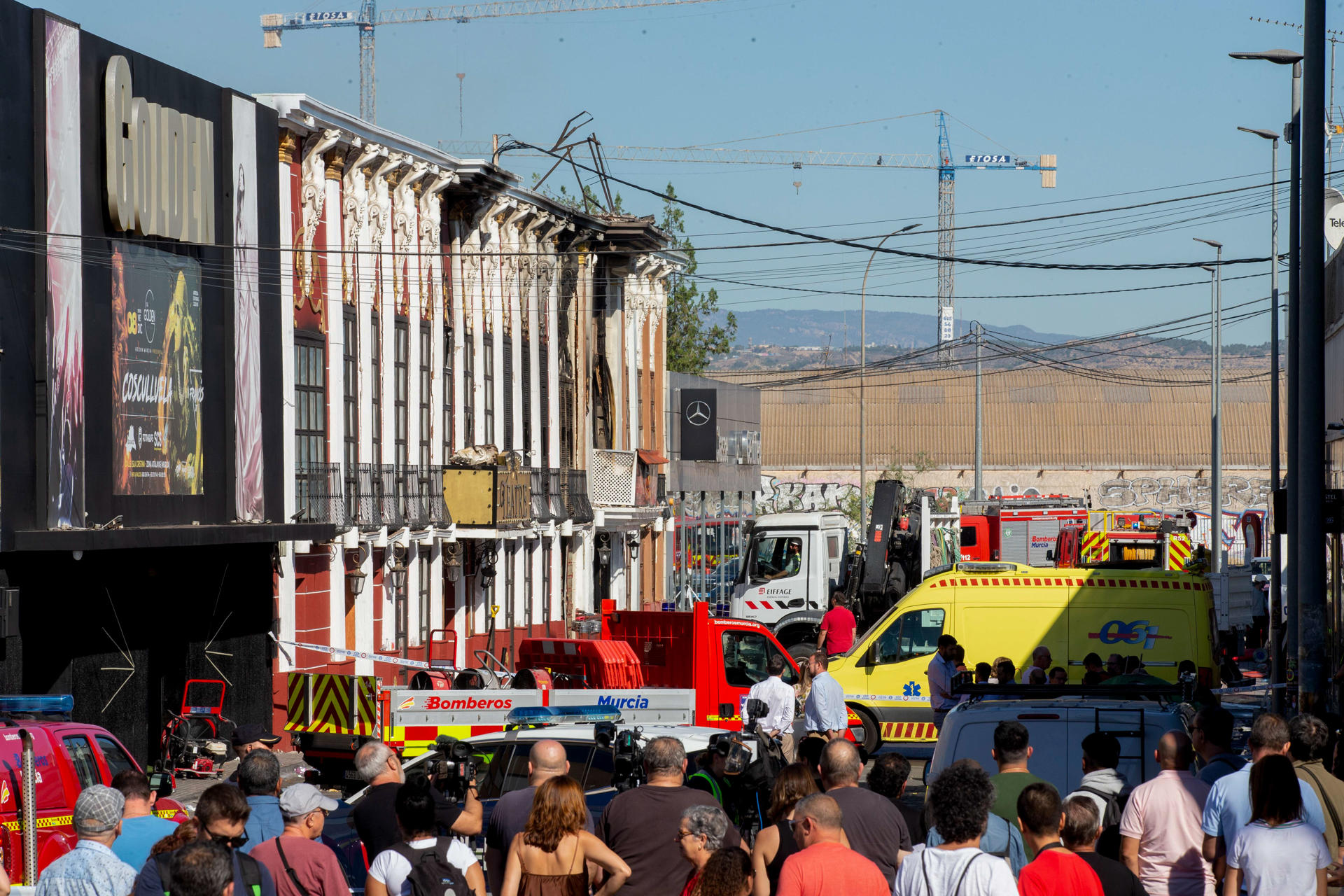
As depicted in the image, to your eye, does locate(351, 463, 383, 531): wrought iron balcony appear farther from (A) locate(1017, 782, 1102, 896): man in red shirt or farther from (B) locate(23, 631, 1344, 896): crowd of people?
(A) locate(1017, 782, 1102, 896): man in red shirt

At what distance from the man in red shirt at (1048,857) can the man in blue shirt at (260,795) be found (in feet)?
12.8

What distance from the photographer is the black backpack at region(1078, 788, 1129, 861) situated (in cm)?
851

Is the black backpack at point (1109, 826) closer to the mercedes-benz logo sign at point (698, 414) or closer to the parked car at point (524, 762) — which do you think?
the parked car at point (524, 762)

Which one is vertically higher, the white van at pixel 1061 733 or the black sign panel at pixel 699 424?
the black sign panel at pixel 699 424

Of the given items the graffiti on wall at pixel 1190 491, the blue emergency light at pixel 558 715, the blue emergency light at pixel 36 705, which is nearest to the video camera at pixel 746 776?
the blue emergency light at pixel 558 715

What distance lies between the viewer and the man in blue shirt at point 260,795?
8.65 metres

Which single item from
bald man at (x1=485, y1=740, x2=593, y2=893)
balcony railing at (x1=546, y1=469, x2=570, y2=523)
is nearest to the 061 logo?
bald man at (x1=485, y1=740, x2=593, y2=893)

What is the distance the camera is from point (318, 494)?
26.1 metres

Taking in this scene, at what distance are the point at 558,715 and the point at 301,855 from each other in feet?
13.7

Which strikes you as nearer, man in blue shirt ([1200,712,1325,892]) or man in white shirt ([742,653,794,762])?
man in blue shirt ([1200,712,1325,892])

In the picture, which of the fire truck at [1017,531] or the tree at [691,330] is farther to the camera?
the tree at [691,330]

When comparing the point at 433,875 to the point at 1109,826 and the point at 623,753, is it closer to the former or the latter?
the point at 623,753

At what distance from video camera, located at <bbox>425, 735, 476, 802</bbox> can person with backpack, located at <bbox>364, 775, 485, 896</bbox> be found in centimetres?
190

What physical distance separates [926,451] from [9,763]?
91.0 metres
